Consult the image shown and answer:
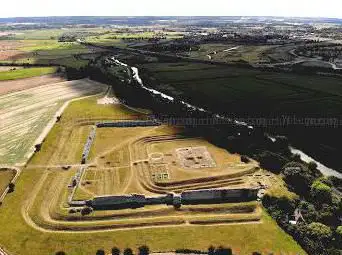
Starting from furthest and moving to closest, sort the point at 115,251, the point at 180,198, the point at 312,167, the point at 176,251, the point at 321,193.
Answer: the point at 312,167 → the point at 321,193 → the point at 180,198 → the point at 176,251 → the point at 115,251

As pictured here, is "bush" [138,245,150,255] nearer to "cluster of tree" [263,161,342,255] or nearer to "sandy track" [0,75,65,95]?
"cluster of tree" [263,161,342,255]

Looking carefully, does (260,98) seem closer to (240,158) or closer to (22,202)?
(240,158)

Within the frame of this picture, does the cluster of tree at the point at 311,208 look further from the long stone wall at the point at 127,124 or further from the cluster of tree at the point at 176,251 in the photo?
the long stone wall at the point at 127,124

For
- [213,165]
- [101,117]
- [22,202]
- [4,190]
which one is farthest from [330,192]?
[101,117]

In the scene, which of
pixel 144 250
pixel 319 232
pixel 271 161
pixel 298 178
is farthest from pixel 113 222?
pixel 271 161

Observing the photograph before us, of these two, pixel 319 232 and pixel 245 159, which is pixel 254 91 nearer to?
pixel 245 159

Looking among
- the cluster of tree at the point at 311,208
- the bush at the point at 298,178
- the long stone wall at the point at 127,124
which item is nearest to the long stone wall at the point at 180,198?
the cluster of tree at the point at 311,208
